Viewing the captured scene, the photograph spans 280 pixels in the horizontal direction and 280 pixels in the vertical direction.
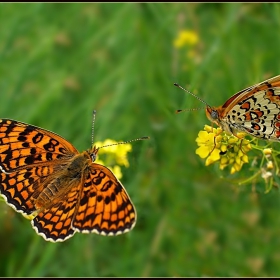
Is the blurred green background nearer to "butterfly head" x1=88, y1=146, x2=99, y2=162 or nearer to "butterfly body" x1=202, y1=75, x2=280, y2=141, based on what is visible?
"butterfly head" x1=88, y1=146, x2=99, y2=162

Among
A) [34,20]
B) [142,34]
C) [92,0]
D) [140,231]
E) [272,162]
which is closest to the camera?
[272,162]

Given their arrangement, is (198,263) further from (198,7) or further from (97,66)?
(198,7)

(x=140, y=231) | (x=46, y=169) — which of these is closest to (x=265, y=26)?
(x=140, y=231)

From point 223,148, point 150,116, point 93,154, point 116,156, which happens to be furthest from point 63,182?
point 150,116

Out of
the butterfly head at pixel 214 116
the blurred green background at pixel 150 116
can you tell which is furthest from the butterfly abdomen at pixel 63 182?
the butterfly head at pixel 214 116

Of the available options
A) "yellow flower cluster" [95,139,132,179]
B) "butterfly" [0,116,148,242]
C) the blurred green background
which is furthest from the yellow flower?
"butterfly" [0,116,148,242]

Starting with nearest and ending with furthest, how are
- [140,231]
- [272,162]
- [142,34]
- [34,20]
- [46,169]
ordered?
[272,162] → [46,169] → [140,231] → [142,34] → [34,20]

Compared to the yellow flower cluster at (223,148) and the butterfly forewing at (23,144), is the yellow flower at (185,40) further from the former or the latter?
the yellow flower cluster at (223,148)

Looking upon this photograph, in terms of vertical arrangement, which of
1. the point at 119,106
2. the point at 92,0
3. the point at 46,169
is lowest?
the point at 46,169

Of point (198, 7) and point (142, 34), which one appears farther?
point (198, 7)
